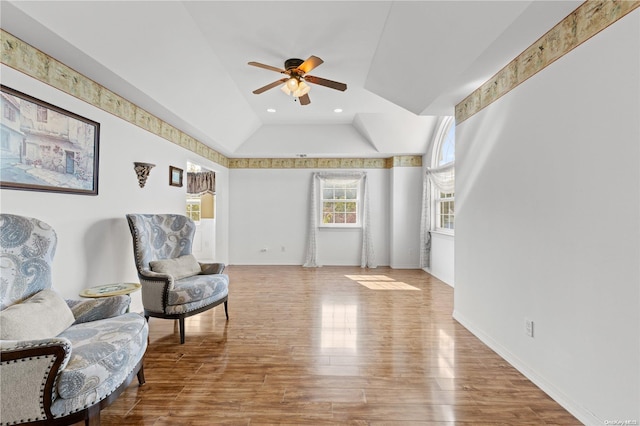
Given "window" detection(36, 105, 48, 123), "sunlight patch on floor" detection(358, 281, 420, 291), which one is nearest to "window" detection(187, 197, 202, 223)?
"sunlight patch on floor" detection(358, 281, 420, 291)

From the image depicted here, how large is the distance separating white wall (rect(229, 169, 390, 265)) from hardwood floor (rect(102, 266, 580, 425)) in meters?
2.88

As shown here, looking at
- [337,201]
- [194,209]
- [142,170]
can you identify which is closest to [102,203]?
[142,170]

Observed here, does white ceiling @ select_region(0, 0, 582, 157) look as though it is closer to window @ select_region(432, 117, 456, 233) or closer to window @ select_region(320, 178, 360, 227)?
window @ select_region(432, 117, 456, 233)

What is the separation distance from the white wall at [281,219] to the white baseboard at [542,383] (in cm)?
387

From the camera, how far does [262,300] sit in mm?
4059

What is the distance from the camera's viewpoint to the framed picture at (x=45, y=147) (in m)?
1.93

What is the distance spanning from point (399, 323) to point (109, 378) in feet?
8.59

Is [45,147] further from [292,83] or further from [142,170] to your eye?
[292,83]

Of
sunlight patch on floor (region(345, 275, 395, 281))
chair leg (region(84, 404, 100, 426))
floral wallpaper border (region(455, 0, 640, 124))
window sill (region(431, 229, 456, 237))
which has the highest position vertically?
floral wallpaper border (region(455, 0, 640, 124))

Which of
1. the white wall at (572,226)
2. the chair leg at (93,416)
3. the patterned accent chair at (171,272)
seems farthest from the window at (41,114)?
the white wall at (572,226)

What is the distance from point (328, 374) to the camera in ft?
7.25

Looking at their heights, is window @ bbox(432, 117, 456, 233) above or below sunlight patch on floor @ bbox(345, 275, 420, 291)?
above

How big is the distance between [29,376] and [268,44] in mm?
2959

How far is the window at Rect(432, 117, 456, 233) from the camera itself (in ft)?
17.0
